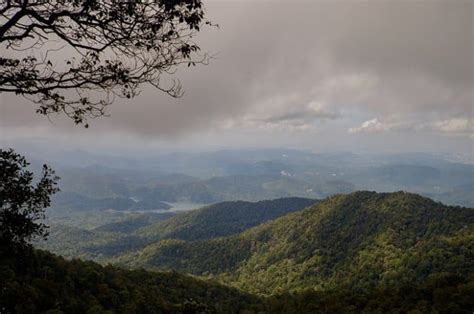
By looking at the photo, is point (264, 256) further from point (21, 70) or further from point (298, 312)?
point (21, 70)

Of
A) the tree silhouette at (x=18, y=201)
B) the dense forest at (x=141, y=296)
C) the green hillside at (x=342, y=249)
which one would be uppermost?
the tree silhouette at (x=18, y=201)

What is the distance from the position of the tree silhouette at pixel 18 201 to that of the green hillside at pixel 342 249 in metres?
69.9

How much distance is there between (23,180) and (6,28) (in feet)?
11.6

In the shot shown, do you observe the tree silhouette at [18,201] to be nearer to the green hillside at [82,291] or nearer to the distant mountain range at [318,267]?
the green hillside at [82,291]

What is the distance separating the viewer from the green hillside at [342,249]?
83.9m

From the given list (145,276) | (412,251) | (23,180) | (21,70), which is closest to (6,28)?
(21,70)

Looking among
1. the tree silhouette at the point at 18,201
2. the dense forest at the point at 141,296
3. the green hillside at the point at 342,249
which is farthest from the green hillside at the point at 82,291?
the green hillside at the point at 342,249

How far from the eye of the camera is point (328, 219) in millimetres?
141000

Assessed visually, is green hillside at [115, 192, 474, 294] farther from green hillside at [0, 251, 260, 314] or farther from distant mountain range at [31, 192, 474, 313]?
green hillside at [0, 251, 260, 314]

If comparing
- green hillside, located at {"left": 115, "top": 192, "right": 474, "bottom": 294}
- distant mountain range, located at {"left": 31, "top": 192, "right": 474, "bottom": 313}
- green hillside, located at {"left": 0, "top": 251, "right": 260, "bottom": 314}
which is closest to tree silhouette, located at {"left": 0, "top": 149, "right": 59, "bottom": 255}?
green hillside, located at {"left": 0, "top": 251, "right": 260, "bottom": 314}

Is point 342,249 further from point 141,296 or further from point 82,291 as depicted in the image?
point 82,291

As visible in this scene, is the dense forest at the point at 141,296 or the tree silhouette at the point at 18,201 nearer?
the tree silhouette at the point at 18,201

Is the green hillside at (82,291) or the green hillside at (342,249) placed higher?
the green hillside at (82,291)

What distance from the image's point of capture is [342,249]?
11681 centimetres
